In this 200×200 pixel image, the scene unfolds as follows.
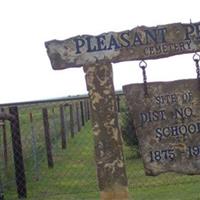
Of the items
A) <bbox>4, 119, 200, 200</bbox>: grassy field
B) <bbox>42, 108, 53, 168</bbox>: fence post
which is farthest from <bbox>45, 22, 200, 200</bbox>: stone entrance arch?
<bbox>42, 108, 53, 168</bbox>: fence post

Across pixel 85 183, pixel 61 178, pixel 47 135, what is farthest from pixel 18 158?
pixel 47 135

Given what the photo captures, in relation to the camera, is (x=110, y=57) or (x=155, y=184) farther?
(x=155, y=184)

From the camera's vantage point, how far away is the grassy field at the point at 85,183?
34.1ft

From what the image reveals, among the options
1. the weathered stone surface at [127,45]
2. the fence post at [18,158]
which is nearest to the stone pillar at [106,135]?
the weathered stone surface at [127,45]

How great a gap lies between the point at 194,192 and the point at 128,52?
4.55 meters

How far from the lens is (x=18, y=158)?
1123 cm

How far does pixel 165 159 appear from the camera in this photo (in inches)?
248

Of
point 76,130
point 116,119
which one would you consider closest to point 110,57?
point 116,119

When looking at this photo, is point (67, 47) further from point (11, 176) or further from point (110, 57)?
point (11, 176)

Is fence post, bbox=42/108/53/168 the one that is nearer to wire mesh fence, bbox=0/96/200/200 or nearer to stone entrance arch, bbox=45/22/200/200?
wire mesh fence, bbox=0/96/200/200

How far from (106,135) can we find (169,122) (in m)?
0.60

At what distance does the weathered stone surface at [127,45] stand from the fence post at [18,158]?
16.8 ft

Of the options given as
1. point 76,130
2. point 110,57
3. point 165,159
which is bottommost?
point 76,130

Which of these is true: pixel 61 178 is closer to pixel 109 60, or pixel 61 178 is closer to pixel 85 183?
pixel 85 183
